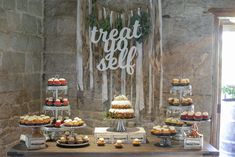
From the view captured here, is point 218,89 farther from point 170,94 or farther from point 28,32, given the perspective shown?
point 28,32

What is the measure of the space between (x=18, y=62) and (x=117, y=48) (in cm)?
102

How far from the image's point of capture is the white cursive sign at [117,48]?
11.8 feet

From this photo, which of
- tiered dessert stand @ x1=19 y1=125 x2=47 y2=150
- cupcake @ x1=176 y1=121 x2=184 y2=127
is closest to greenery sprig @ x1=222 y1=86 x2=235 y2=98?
cupcake @ x1=176 y1=121 x2=184 y2=127

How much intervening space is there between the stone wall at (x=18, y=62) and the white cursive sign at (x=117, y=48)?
2.06ft

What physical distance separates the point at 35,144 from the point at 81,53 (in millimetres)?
1214

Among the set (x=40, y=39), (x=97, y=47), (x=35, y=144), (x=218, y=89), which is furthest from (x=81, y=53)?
(x=218, y=89)

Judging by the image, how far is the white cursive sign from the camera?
360 cm

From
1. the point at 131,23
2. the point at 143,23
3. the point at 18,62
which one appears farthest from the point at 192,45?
the point at 18,62

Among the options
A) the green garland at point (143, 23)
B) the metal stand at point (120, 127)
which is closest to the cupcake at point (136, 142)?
the metal stand at point (120, 127)

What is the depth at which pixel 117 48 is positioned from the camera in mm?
3607

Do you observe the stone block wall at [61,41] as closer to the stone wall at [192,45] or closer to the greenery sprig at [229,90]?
the stone wall at [192,45]

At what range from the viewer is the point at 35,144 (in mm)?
2805

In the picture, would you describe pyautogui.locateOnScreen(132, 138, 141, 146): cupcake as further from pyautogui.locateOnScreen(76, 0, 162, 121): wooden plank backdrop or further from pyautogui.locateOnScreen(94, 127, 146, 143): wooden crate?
pyautogui.locateOnScreen(76, 0, 162, 121): wooden plank backdrop

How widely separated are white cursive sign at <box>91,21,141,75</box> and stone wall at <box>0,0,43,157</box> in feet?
2.06
